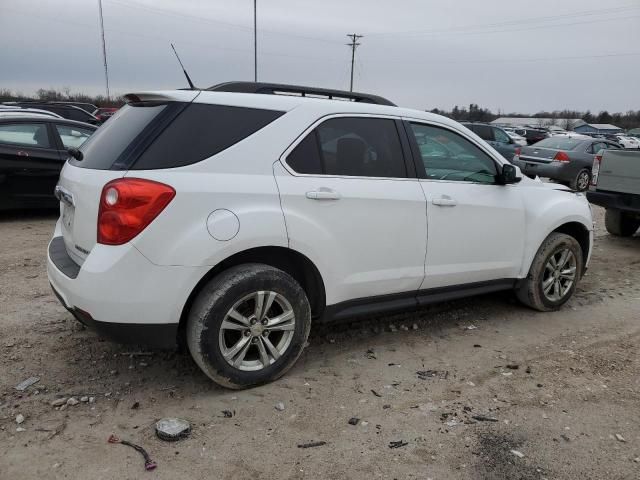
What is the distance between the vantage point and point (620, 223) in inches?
328

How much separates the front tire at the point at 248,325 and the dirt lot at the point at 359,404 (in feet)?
0.60

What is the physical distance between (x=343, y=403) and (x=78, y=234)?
71.9 inches

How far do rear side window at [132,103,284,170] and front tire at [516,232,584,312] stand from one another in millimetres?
2786

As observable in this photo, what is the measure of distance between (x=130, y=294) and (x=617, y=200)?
6.89 metres

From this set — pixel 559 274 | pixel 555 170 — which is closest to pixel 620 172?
pixel 559 274

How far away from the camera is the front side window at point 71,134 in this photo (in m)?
8.17

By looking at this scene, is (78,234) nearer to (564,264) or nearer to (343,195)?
(343,195)

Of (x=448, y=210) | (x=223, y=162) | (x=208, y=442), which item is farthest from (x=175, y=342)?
(x=448, y=210)

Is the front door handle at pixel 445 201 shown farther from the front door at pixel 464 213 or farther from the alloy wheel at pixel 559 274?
the alloy wheel at pixel 559 274

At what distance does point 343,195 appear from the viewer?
3.44 metres

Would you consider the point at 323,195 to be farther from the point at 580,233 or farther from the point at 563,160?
the point at 563,160

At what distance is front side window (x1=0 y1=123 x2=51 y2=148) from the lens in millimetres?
7684

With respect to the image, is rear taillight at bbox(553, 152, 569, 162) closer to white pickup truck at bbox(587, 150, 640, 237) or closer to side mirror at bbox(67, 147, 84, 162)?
white pickup truck at bbox(587, 150, 640, 237)

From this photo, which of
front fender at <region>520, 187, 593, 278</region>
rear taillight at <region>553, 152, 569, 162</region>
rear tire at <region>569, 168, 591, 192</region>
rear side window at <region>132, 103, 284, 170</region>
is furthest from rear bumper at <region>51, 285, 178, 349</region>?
rear tire at <region>569, 168, 591, 192</region>
